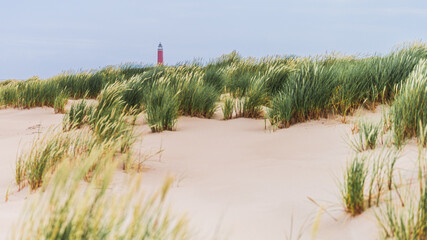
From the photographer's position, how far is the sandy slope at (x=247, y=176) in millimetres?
2227

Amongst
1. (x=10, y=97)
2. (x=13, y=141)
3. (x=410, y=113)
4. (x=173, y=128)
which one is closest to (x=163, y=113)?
(x=173, y=128)

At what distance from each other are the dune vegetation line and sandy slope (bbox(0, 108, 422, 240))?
6.2 inches

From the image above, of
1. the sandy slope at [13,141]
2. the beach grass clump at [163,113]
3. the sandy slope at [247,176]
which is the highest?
the beach grass clump at [163,113]

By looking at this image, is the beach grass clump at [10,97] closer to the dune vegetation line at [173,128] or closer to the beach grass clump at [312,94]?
the dune vegetation line at [173,128]

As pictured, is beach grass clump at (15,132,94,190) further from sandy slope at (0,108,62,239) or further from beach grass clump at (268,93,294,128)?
beach grass clump at (268,93,294,128)

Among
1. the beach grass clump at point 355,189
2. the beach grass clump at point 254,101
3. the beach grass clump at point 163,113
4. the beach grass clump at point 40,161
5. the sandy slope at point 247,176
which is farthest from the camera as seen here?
the beach grass clump at point 254,101

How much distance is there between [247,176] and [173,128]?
6.35ft

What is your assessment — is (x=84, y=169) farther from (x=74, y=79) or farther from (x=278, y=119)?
(x=74, y=79)

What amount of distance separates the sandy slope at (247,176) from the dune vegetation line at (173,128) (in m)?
0.16

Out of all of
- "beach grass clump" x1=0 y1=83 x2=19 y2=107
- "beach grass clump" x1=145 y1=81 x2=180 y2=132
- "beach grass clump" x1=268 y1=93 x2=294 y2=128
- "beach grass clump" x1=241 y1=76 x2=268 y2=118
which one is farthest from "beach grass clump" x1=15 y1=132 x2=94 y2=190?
"beach grass clump" x1=0 y1=83 x2=19 y2=107

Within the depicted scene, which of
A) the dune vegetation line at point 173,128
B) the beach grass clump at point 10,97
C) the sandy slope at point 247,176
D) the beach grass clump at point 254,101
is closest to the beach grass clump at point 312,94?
the dune vegetation line at point 173,128

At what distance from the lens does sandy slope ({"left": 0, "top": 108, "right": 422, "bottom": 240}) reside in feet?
7.30

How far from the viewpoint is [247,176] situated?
10.6 ft

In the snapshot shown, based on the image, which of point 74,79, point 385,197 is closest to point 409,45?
point 385,197
